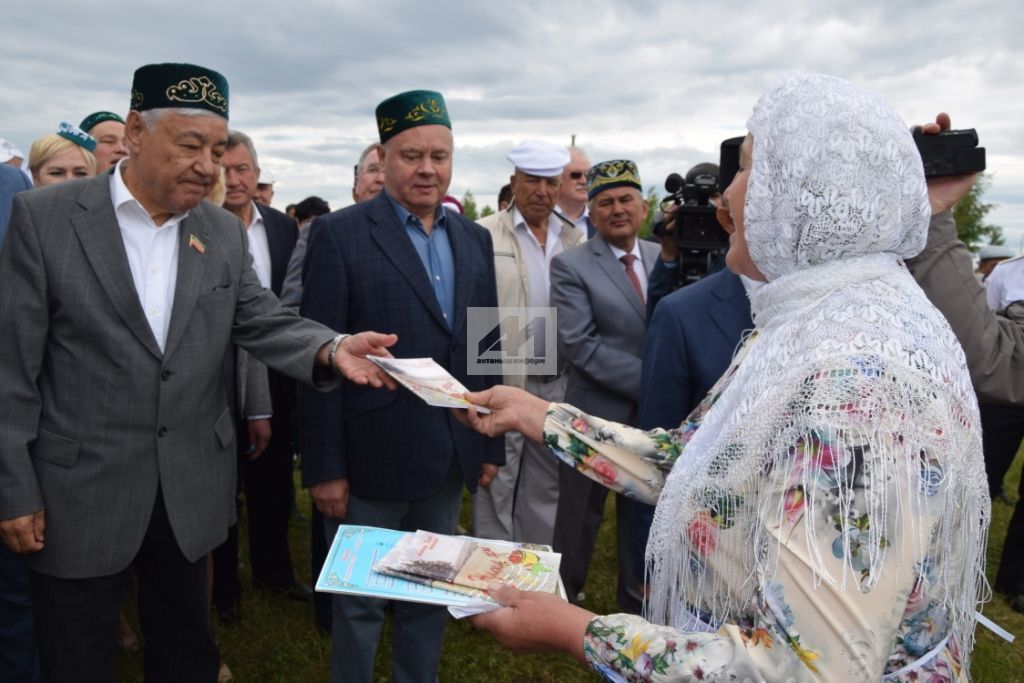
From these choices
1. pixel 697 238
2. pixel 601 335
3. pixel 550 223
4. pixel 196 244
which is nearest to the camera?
pixel 196 244

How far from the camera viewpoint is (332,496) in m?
2.89

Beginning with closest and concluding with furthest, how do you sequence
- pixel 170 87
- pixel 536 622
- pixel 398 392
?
pixel 536 622 → pixel 170 87 → pixel 398 392

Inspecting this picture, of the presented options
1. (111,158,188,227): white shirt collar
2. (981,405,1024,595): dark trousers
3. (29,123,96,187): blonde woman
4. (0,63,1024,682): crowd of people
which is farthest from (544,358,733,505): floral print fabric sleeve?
(981,405,1024,595): dark trousers

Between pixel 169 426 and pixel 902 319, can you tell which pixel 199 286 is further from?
pixel 902 319

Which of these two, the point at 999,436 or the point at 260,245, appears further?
the point at 999,436

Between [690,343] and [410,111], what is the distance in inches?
56.1

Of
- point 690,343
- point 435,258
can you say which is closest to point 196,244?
point 435,258

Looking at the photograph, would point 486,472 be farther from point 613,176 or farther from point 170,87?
point 613,176

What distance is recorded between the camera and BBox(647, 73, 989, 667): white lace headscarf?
1.26m

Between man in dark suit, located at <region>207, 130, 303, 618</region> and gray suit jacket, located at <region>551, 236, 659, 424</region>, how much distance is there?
1592mm

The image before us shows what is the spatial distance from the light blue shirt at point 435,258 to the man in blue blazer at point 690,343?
82 centimetres

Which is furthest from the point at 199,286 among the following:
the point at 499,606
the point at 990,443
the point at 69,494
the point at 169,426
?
the point at 990,443

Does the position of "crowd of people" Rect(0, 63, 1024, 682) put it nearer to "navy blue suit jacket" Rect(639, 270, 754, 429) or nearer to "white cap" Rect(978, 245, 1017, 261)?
"navy blue suit jacket" Rect(639, 270, 754, 429)

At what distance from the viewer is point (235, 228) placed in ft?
Answer: 9.04
